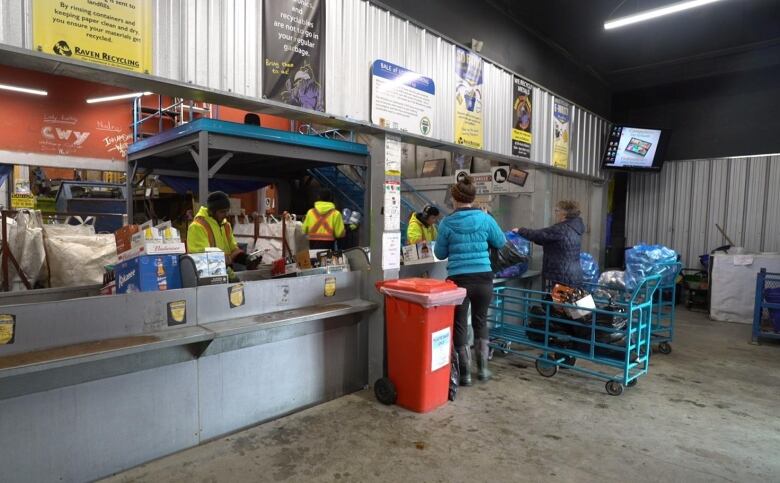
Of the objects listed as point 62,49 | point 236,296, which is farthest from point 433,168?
point 62,49

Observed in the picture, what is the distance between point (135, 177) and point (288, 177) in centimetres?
341

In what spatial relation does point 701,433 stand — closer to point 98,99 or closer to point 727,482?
point 727,482

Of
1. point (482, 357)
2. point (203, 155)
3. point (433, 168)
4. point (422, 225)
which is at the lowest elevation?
point (482, 357)

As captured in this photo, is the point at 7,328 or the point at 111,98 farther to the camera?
the point at 111,98

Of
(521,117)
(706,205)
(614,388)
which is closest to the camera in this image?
(614,388)

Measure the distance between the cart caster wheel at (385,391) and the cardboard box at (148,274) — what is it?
70.6 inches

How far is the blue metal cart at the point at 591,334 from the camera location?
4180 mm

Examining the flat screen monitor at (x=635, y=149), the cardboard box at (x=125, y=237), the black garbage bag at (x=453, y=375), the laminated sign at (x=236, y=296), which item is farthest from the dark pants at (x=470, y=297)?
the flat screen monitor at (x=635, y=149)

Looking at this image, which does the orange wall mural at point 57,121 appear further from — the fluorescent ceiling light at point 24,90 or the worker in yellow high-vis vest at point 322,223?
the worker in yellow high-vis vest at point 322,223

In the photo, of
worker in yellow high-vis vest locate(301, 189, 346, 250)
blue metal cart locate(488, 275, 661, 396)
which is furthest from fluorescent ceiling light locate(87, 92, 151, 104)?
blue metal cart locate(488, 275, 661, 396)

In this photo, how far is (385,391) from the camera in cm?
371

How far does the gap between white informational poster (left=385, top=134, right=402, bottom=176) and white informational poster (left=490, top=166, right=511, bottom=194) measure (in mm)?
3157

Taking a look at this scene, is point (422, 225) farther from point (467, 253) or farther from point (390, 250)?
point (390, 250)

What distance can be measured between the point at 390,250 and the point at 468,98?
2.00 meters
